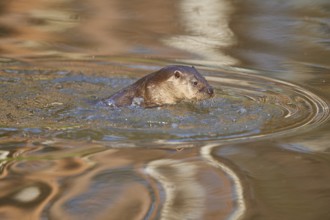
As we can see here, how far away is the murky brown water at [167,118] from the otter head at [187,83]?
0.35 feet

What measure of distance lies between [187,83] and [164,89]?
201 mm

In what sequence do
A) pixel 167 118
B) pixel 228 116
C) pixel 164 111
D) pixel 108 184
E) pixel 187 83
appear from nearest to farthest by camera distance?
pixel 108 184 → pixel 167 118 → pixel 228 116 → pixel 164 111 → pixel 187 83

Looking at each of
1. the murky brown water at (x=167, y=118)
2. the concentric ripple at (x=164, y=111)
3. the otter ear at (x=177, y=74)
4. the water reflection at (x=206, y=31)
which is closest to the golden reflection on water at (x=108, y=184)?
the murky brown water at (x=167, y=118)

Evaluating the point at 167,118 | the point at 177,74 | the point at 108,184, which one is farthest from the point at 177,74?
the point at 108,184

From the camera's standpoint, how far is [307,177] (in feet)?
15.0

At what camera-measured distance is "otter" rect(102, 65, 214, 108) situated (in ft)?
20.8

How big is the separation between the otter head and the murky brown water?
11cm

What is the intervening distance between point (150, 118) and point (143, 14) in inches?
180

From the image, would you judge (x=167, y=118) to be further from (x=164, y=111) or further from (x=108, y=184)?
(x=108, y=184)

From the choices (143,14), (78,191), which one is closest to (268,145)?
(78,191)

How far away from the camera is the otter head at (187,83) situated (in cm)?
632

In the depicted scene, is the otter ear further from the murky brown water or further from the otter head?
the murky brown water

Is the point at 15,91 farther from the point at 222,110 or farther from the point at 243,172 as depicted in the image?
the point at 243,172

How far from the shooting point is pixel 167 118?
592cm
